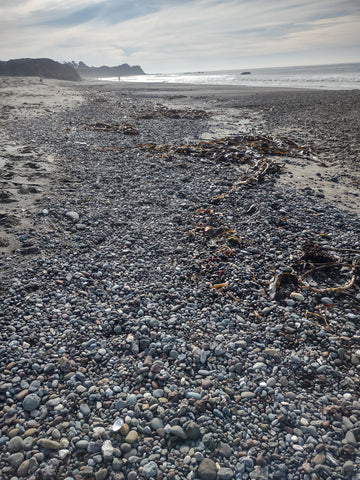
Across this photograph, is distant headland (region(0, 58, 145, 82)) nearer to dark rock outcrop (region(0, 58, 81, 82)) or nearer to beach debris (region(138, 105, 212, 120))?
dark rock outcrop (region(0, 58, 81, 82))

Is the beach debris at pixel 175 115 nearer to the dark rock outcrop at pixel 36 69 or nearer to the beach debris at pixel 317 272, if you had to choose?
the beach debris at pixel 317 272

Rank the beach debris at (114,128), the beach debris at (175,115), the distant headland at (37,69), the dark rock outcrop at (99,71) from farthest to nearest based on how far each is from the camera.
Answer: the dark rock outcrop at (99,71), the distant headland at (37,69), the beach debris at (175,115), the beach debris at (114,128)

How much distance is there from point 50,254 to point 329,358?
446 cm

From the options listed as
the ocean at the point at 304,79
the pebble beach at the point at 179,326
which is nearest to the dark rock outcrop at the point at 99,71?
the ocean at the point at 304,79

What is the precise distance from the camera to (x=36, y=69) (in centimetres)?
8200

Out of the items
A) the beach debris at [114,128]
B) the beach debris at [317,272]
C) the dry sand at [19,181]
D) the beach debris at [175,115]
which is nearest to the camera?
the beach debris at [317,272]

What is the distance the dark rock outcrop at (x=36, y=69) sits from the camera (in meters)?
77.1

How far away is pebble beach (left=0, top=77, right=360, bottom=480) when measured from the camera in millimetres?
2506

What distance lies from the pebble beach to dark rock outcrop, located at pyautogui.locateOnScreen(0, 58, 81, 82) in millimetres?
89041

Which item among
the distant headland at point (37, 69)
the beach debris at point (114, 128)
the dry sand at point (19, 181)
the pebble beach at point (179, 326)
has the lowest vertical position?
the pebble beach at point (179, 326)

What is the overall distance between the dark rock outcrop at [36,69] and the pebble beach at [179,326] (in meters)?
89.0

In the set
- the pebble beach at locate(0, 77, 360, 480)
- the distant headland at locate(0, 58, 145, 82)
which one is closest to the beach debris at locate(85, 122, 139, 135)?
the pebble beach at locate(0, 77, 360, 480)

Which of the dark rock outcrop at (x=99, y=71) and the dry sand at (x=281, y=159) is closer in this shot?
the dry sand at (x=281, y=159)

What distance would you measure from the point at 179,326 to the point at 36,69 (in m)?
100
